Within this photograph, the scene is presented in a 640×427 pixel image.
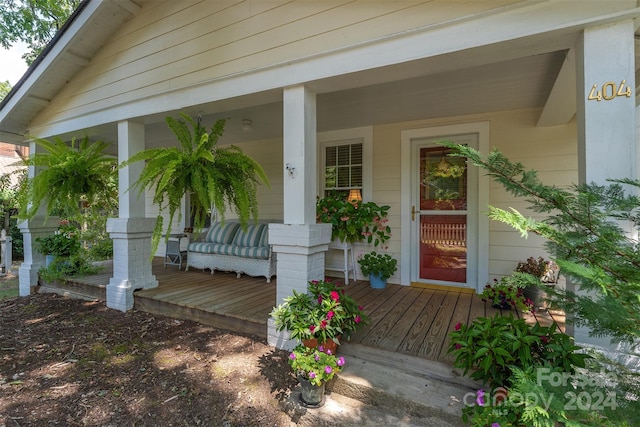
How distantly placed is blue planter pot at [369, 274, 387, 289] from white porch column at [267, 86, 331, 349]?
1.48 metres

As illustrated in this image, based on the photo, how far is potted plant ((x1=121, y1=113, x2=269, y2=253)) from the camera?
2.23 m

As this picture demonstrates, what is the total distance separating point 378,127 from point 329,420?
10.7ft

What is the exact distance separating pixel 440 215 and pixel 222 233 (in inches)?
124

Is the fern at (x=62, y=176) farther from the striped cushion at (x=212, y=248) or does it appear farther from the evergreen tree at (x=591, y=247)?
the evergreen tree at (x=591, y=247)

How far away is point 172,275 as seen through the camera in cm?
430

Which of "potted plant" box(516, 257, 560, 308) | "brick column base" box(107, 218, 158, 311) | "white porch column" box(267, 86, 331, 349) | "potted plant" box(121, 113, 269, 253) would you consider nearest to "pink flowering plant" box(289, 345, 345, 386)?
"white porch column" box(267, 86, 331, 349)

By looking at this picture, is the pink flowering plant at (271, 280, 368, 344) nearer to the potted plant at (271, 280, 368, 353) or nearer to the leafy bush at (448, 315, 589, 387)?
the potted plant at (271, 280, 368, 353)

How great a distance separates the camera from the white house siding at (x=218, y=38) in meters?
1.93

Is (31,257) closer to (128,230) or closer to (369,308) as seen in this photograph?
(128,230)

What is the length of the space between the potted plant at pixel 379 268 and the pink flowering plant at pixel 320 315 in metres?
1.53

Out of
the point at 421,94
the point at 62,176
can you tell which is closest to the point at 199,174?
the point at 62,176

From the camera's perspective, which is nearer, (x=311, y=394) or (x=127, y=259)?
(x=311, y=394)

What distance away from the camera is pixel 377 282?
3.60 metres

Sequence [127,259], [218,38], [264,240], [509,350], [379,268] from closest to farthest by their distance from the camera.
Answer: [509,350], [218,38], [127,259], [379,268], [264,240]
